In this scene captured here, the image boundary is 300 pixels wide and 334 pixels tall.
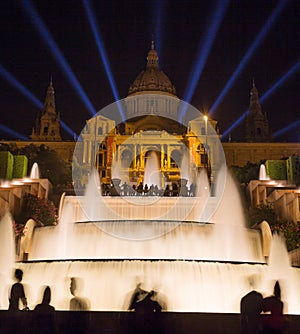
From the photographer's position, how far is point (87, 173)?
5759cm

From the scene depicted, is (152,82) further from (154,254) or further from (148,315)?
(148,315)

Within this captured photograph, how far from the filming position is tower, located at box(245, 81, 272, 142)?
8150 cm

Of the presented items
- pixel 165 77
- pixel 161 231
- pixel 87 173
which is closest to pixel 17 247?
pixel 161 231

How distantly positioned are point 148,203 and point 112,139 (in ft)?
131

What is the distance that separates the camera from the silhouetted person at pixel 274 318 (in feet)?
18.4

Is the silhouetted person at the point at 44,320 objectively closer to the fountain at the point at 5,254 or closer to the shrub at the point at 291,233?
the fountain at the point at 5,254

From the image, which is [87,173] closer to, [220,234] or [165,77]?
[165,77]

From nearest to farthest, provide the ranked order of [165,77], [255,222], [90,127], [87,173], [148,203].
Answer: [255,222]
[148,203]
[87,173]
[90,127]
[165,77]

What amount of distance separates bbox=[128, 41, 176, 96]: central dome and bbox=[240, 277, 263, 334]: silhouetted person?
78.6 m

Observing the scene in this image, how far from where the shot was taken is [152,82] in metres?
85.2

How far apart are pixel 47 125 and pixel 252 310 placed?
77070mm

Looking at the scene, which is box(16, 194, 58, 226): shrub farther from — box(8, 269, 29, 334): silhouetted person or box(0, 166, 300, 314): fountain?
box(8, 269, 29, 334): silhouetted person

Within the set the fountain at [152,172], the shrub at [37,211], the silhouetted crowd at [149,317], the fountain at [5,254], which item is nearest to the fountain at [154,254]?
the fountain at [5,254]

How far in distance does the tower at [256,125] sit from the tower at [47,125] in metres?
30.1
